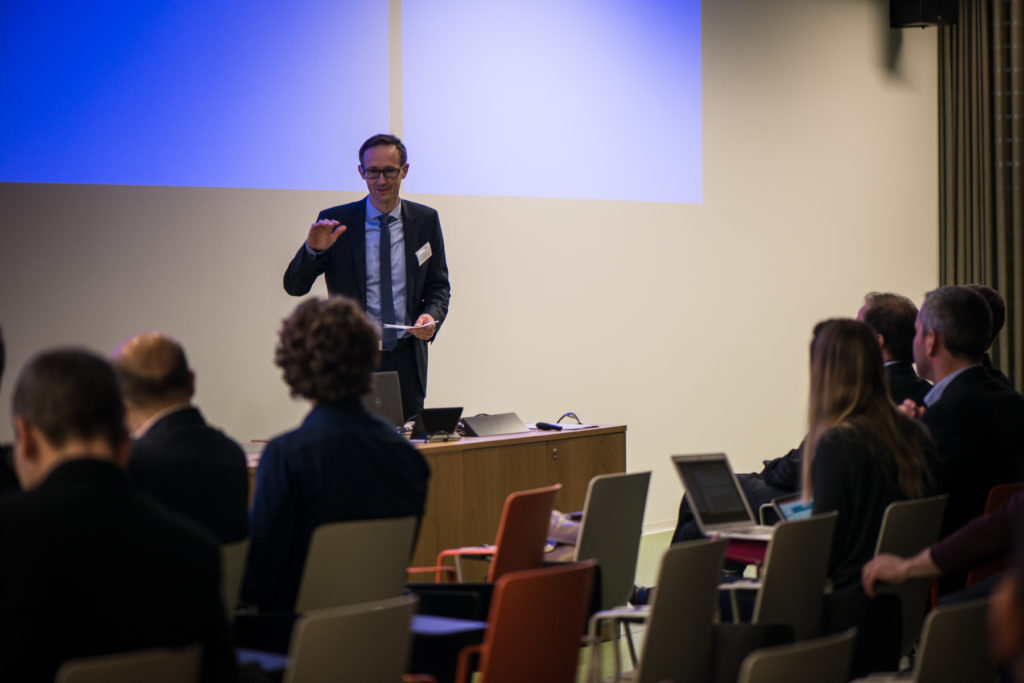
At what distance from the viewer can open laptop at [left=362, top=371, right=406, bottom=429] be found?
4086 millimetres

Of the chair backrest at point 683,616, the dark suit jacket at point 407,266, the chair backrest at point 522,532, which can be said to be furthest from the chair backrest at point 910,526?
the dark suit jacket at point 407,266

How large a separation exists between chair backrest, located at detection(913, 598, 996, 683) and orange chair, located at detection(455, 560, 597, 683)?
655 millimetres

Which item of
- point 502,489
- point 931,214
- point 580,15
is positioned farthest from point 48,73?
point 931,214

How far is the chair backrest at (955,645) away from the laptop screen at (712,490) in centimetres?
108

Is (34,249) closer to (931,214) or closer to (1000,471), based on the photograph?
(1000,471)

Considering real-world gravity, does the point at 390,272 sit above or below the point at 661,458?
above

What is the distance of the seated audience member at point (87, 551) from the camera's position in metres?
1.59

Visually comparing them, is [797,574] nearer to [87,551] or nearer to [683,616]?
[683,616]

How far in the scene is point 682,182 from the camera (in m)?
7.06

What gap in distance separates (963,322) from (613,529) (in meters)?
1.23

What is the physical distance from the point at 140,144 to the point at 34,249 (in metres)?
0.62

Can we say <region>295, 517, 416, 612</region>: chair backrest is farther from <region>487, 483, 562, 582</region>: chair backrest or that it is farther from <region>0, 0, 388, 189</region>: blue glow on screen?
<region>0, 0, 388, 189</region>: blue glow on screen

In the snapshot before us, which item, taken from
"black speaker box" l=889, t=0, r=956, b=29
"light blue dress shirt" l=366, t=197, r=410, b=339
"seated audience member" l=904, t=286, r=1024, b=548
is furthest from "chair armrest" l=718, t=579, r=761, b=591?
"black speaker box" l=889, t=0, r=956, b=29

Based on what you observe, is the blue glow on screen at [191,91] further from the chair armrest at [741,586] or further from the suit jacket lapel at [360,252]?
the chair armrest at [741,586]
